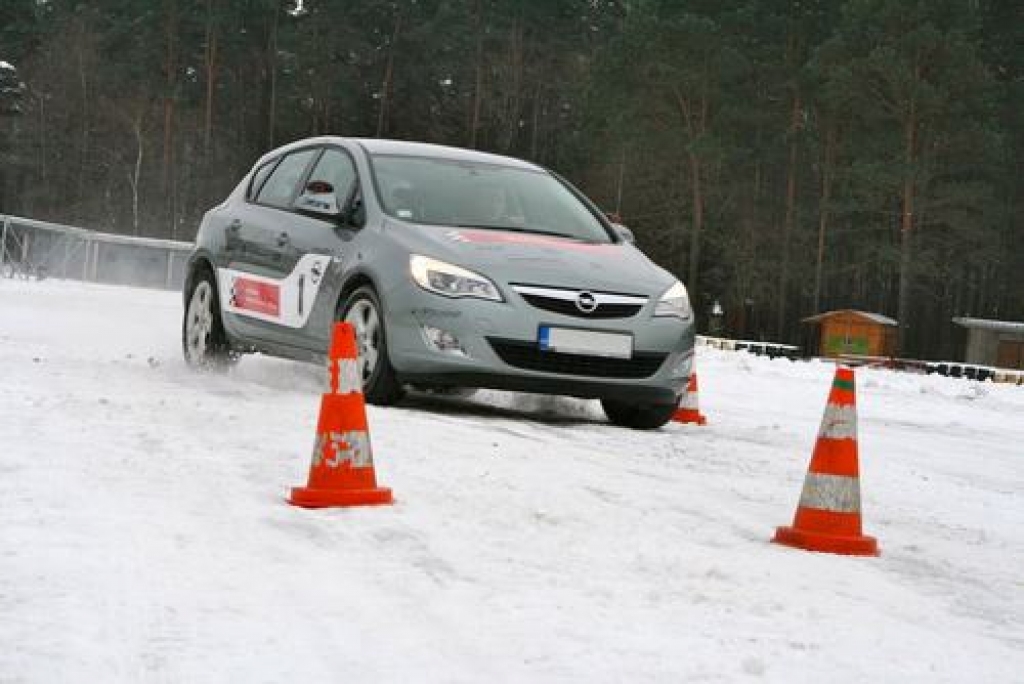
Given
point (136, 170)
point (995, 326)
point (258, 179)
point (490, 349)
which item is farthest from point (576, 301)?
point (136, 170)

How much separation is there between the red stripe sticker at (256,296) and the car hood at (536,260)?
1346 millimetres

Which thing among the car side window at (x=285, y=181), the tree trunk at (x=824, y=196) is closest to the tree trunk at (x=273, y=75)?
the tree trunk at (x=824, y=196)

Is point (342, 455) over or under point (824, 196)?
under

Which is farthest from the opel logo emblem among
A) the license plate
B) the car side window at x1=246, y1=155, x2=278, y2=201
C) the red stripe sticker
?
the car side window at x1=246, y1=155, x2=278, y2=201

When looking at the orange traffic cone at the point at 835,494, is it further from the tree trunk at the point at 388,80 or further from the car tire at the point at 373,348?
the tree trunk at the point at 388,80

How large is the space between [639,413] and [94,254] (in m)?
35.9

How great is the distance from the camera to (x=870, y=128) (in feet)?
169

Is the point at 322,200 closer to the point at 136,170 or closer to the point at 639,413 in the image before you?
the point at 639,413

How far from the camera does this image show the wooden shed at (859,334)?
172 feet

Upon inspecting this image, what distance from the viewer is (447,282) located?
806 centimetres

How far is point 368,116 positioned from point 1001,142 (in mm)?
24489

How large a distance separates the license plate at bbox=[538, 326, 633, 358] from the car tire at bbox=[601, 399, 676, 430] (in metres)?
0.49

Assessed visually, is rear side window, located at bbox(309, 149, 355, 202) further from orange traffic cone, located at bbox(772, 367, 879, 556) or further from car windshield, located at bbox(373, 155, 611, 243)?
orange traffic cone, located at bbox(772, 367, 879, 556)

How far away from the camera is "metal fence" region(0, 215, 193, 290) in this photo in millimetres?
41812
